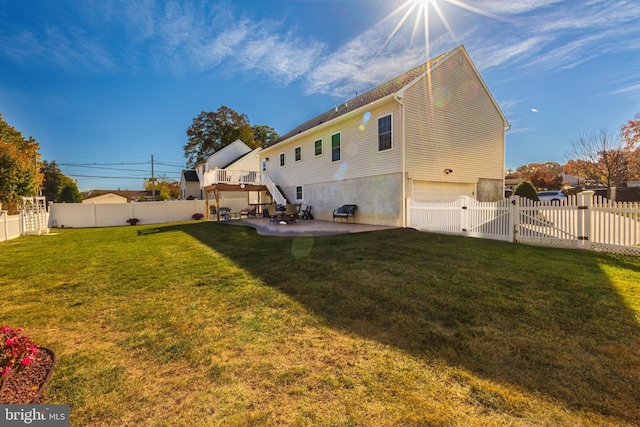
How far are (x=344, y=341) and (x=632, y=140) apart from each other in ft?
115

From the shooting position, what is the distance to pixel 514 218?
7.93 meters

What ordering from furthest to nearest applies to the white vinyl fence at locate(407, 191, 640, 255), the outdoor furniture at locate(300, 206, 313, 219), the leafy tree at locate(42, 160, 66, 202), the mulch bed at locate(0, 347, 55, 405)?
the leafy tree at locate(42, 160, 66, 202) < the outdoor furniture at locate(300, 206, 313, 219) < the white vinyl fence at locate(407, 191, 640, 255) < the mulch bed at locate(0, 347, 55, 405)

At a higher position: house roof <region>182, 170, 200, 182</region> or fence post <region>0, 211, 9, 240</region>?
house roof <region>182, 170, 200, 182</region>

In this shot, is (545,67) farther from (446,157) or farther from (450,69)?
(446,157)

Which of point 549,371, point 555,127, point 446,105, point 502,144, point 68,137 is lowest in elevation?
point 549,371

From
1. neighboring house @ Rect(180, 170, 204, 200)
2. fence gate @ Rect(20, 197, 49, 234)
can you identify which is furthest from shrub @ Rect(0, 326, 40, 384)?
neighboring house @ Rect(180, 170, 204, 200)

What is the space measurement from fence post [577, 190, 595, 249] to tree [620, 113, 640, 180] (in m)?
26.0

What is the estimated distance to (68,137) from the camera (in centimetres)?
2927

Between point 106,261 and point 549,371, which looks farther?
point 106,261

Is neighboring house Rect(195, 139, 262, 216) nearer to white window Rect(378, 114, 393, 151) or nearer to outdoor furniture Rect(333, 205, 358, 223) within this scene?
outdoor furniture Rect(333, 205, 358, 223)

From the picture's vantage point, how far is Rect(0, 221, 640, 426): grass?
72.2 inches

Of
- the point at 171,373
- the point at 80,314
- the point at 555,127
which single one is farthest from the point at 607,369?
the point at 555,127

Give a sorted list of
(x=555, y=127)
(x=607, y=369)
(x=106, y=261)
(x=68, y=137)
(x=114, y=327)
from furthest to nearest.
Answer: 1. (x=68, y=137)
2. (x=555, y=127)
3. (x=106, y=261)
4. (x=114, y=327)
5. (x=607, y=369)

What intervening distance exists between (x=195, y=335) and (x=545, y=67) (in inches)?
665
